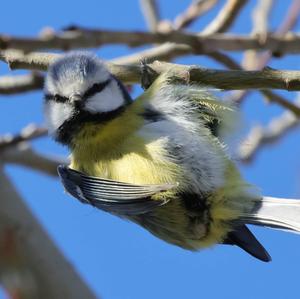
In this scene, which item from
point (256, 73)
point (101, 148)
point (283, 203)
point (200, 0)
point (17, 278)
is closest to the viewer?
point (17, 278)

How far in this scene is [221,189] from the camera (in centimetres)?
221

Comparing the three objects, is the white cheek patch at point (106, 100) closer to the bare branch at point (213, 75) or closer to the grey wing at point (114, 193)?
the bare branch at point (213, 75)

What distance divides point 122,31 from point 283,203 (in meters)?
0.78

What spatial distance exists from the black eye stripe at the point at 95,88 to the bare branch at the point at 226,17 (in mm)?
543

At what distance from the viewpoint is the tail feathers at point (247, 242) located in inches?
87.8

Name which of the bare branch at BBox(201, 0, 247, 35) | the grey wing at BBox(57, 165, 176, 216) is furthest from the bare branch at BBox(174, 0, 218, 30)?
the grey wing at BBox(57, 165, 176, 216)

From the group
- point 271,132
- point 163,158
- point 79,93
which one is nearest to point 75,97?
point 79,93

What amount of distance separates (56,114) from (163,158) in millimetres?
408

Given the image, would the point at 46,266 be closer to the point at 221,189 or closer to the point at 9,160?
the point at 221,189

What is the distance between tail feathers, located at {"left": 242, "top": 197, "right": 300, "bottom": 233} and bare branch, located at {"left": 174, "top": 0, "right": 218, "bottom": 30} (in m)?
0.87

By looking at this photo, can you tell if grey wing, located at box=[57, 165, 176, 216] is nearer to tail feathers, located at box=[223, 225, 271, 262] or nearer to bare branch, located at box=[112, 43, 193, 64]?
tail feathers, located at box=[223, 225, 271, 262]

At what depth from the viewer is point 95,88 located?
7.51ft

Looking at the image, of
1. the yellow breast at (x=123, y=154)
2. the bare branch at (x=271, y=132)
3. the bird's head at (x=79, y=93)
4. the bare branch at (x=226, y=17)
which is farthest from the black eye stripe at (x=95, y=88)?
the bare branch at (x=271, y=132)

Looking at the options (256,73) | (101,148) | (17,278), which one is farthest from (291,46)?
(17,278)
